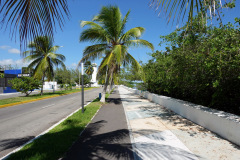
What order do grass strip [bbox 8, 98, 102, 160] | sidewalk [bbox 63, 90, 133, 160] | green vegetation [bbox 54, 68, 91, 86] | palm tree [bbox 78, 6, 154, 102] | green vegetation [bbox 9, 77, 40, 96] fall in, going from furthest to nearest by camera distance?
1. green vegetation [bbox 54, 68, 91, 86]
2. green vegetation [bbox 9, 77, 40, 96]
3. palm tree [bbox 78, 6, 154, 102]
4. sidewalk [bbox 63, 90, 133, 160]
5. grass strip [bbox 8, 98, 102, 160]

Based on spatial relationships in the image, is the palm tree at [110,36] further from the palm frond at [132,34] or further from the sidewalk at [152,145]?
the sidewalk at [152,145]

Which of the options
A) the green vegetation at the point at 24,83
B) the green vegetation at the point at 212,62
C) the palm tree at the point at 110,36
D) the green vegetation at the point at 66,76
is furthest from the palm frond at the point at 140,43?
the green vegetation at the point at 66,76

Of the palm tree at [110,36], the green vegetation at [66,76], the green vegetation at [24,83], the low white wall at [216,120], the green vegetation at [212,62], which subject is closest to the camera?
the low white wall at [216,120]

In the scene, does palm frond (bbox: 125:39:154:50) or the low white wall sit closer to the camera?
the low white wall

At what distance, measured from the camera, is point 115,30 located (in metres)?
13.0

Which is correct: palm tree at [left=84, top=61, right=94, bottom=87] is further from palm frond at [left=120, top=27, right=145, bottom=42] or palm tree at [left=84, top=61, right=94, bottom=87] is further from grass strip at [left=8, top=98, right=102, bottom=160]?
grass strip at [left=8, top=98, right=102, bottom=160]

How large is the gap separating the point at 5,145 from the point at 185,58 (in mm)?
7833

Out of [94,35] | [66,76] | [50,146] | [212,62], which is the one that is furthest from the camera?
[66,76]

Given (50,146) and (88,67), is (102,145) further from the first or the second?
(88,67)

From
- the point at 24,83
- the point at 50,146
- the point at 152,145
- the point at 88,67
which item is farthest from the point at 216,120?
the point at 24,83

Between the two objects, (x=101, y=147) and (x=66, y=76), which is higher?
(x=66, y=76)

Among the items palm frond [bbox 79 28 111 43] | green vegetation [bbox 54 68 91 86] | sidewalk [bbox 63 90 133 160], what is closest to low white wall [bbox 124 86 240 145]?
sidewalk [bbox 63 90 133 160]

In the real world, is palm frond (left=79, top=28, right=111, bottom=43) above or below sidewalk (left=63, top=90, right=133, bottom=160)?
above

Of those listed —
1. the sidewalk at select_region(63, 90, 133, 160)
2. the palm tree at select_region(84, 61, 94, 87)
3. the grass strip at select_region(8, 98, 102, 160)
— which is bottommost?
the sidewalk at select_region(63, 90, 133, 160)
